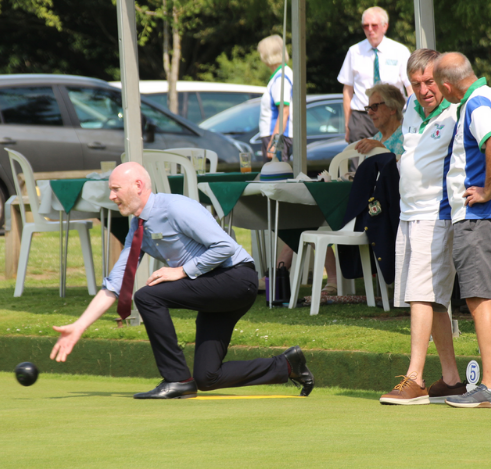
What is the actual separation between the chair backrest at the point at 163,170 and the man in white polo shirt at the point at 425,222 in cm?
279

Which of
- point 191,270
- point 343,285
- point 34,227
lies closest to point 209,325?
point 191,270

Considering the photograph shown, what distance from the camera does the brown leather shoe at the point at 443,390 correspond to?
482cm

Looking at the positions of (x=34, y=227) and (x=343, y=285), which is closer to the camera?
(x=343, y=285)

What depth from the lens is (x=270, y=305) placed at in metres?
7.39

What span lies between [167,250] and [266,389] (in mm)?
1254

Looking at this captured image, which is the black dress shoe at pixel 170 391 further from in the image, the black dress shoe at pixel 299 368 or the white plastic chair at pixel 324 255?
the white plastic chair at pixel 324 255

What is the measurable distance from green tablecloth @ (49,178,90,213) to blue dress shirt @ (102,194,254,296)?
2948 mm

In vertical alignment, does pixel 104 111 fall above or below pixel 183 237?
above

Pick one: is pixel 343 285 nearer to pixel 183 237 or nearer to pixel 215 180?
pixel 215 180

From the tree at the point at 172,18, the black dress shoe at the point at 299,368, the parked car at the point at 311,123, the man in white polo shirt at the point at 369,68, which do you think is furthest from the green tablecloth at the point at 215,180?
the tree at the point at 172,18

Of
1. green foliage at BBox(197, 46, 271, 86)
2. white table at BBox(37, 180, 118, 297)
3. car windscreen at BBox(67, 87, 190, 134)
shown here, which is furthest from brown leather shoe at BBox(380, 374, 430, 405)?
green foliage at BBox(197, 46, 271, 86)

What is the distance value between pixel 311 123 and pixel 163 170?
756 centimetres

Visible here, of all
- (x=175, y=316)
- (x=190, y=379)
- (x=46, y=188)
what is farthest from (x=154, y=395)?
(x=46, y=188)

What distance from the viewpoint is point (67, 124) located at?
40.3 feet
